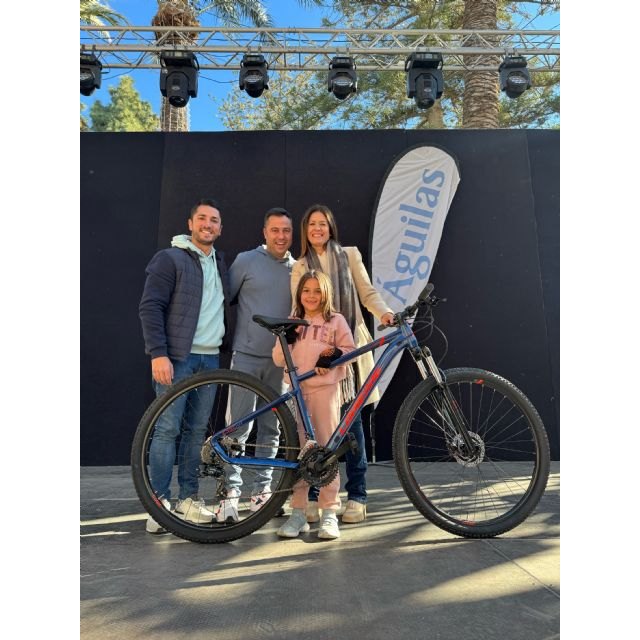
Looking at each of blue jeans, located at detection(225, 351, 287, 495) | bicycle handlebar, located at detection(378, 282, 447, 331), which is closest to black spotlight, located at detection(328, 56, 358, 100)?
blue jeans, located at detection(225, 351, 287, 495)

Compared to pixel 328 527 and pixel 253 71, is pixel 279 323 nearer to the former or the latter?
pixel 328 527

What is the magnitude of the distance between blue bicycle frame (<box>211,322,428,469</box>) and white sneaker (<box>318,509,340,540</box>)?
0.29 metres

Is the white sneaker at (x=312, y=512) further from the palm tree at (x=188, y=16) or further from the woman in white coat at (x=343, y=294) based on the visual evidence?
the palm tree at (x=188, y=16)

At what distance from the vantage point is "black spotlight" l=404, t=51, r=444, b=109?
5.70 m

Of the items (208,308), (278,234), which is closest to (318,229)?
(278,234)

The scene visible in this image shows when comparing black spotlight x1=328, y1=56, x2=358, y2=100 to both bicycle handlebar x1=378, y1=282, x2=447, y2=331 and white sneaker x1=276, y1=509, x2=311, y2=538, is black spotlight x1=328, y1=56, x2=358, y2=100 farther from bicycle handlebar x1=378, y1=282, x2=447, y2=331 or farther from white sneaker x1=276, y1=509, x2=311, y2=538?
white sneaker x1=276, y1=509, x2=311, y2=538

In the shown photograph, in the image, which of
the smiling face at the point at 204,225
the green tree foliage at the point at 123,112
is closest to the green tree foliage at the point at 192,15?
the smiling face at the point at 204,225

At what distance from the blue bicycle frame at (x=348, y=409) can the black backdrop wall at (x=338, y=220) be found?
2086 millimetres

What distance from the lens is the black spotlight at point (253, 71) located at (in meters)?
5.79

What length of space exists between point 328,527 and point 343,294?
1.08m

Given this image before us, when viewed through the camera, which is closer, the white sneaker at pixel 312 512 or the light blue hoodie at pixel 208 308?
the white sneaker at pixel 312 512
